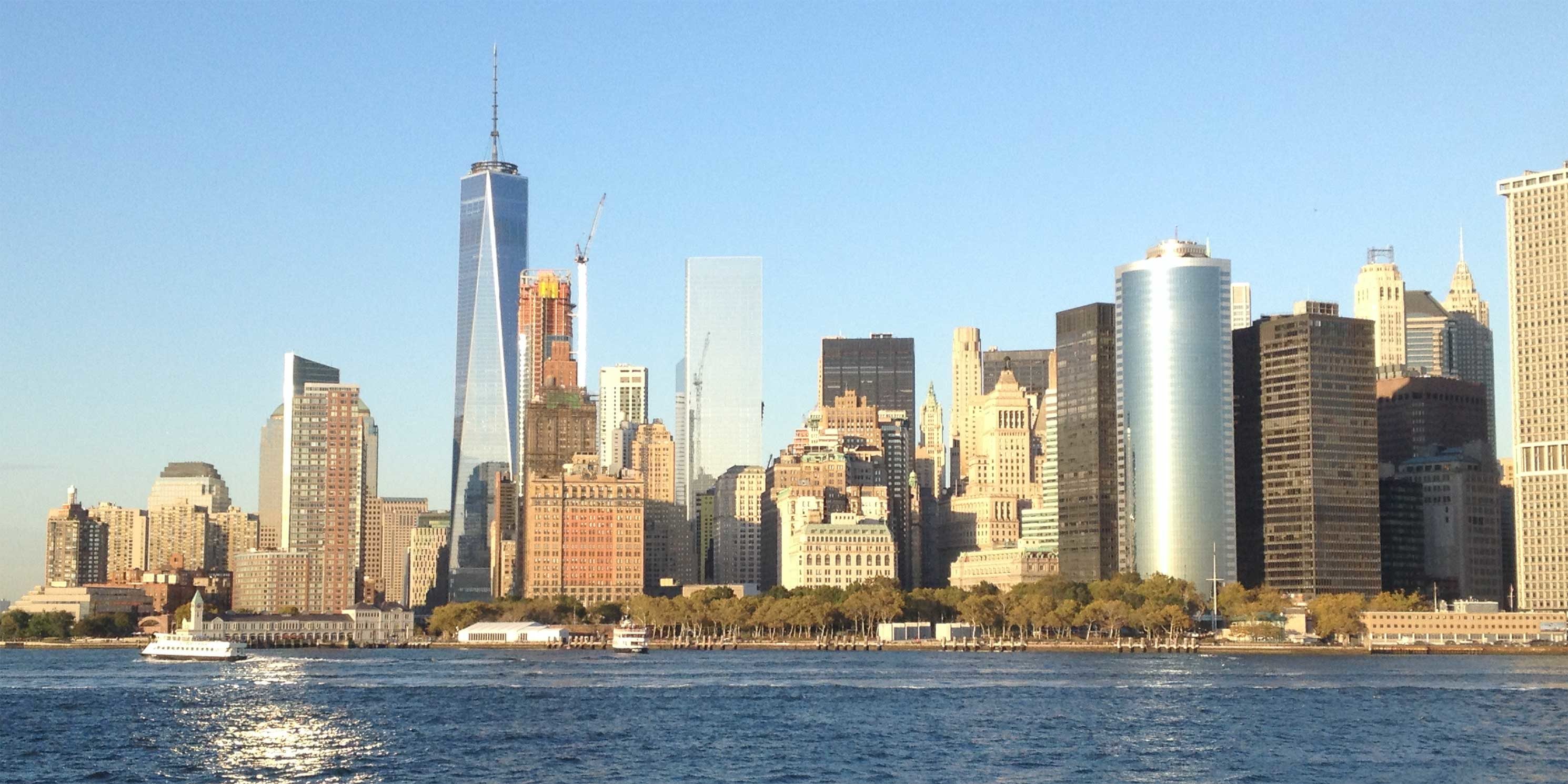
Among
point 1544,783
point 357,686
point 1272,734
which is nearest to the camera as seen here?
point 1544,783

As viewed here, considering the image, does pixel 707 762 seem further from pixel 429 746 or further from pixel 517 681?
pixel 517 681

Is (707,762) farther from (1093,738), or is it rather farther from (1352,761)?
(1352,761)

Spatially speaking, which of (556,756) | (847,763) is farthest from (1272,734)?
(556,756)

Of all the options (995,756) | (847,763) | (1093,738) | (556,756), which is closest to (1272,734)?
(1093,738)

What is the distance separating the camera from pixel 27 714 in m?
151

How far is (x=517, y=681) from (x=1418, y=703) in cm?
7815

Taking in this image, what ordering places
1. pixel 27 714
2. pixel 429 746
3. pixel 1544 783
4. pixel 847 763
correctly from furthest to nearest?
1. pixel 27 714
2. pixel 429 746
3. pixel 847 763
4. pixel 1544 783

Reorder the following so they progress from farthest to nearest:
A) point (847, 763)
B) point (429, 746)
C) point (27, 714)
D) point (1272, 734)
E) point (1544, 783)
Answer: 1. point (27, 714)
2. point (1272, 734)
3. point (429, 746)
4. point (847, 763)
5. point (1544, 783)

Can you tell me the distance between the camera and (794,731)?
134 meters

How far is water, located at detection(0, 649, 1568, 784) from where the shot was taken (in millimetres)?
111625

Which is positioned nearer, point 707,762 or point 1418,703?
point 707,762

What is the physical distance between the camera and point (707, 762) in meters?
115

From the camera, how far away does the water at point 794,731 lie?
111625 mm

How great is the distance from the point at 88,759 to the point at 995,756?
Answer: 4931 cm
